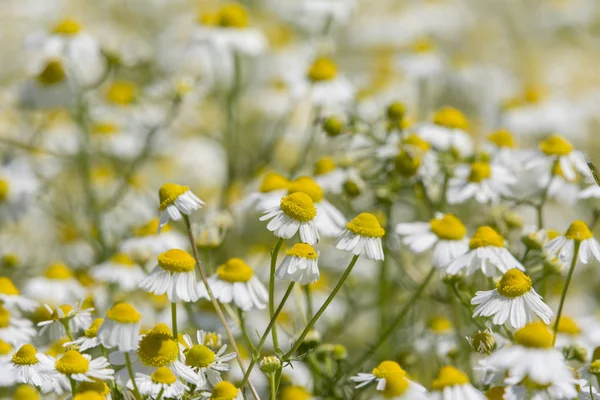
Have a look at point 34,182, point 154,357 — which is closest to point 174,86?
point 34,182

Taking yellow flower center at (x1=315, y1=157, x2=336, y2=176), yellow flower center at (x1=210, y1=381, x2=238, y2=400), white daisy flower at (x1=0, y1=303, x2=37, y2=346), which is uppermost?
yellow flower center at (x1=315, y1=157, x2=336, y2=176)

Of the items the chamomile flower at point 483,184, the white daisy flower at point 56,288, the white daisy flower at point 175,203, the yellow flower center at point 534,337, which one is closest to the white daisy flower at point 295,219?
the white daisy flower at point 175,203

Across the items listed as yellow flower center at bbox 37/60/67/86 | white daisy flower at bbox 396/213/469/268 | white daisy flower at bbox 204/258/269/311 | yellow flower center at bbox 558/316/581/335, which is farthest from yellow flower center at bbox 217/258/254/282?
yellow flower center at bbox 37/60/67/86

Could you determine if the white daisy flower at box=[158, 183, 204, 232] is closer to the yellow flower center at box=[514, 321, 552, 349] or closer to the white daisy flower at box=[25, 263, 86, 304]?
the yellow flower center at box=[514, 321, 552, 349]

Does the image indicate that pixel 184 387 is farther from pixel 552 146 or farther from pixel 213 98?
pixel 213 98

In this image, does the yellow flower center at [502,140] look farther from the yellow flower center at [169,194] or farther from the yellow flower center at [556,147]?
the yellow flower center at [169,194]

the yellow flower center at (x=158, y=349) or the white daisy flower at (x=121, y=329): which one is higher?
the white daisy flower at (x=121, y=329)

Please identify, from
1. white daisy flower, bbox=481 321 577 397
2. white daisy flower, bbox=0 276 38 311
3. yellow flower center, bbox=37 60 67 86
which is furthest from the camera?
yellow flower center, bbox=37 60 67 86
